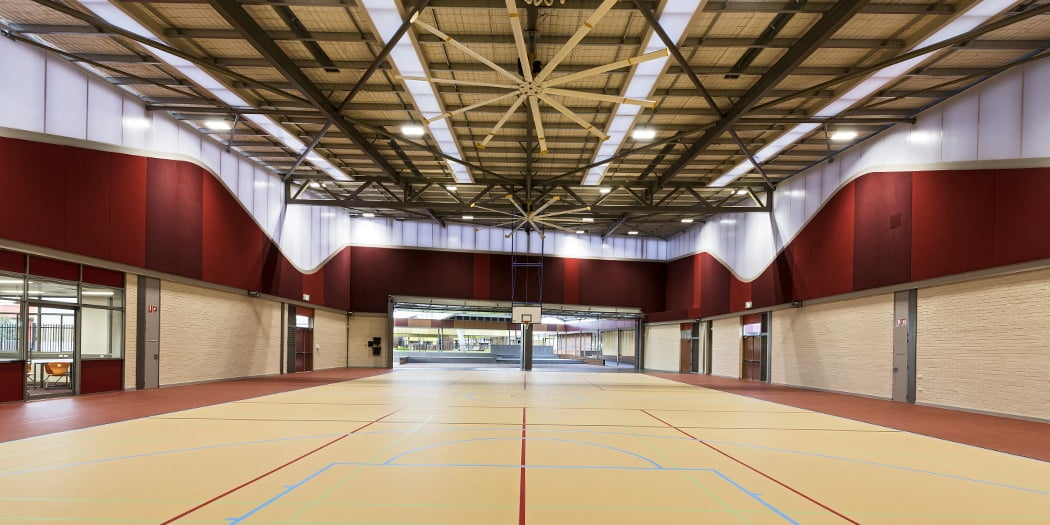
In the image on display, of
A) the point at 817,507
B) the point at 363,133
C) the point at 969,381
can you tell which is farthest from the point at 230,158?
the point at 969,381

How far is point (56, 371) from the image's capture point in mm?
14680

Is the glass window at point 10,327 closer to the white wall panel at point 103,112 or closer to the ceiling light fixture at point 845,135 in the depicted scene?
the white wall panel at point 103,112

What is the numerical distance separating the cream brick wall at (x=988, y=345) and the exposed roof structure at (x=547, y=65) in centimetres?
522

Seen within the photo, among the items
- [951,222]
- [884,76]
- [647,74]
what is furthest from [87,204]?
[951,222]

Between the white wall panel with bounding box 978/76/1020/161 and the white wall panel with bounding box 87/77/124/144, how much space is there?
2260cm

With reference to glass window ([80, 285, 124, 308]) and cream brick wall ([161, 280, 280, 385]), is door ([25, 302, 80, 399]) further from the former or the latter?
cream brick wall ([161, 280, 280, 385])

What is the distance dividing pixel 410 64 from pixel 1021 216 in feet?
48.3

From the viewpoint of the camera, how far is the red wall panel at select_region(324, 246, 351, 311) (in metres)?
31.3

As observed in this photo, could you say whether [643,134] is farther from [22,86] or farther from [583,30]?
[22,86]

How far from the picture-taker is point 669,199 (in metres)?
29.1

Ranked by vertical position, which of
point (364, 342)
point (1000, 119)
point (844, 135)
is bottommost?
point (364, 342)

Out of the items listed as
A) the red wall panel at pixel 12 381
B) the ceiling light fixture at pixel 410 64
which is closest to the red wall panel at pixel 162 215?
the red wall panel at pixel 12 381

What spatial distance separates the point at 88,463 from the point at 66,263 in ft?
33.2

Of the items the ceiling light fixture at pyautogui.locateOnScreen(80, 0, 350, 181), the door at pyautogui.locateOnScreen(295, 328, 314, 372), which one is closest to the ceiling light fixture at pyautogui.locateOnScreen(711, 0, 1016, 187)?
the ceiling light fixture at pyautogui.locateOnScreen(80, 0, 350, 181)
